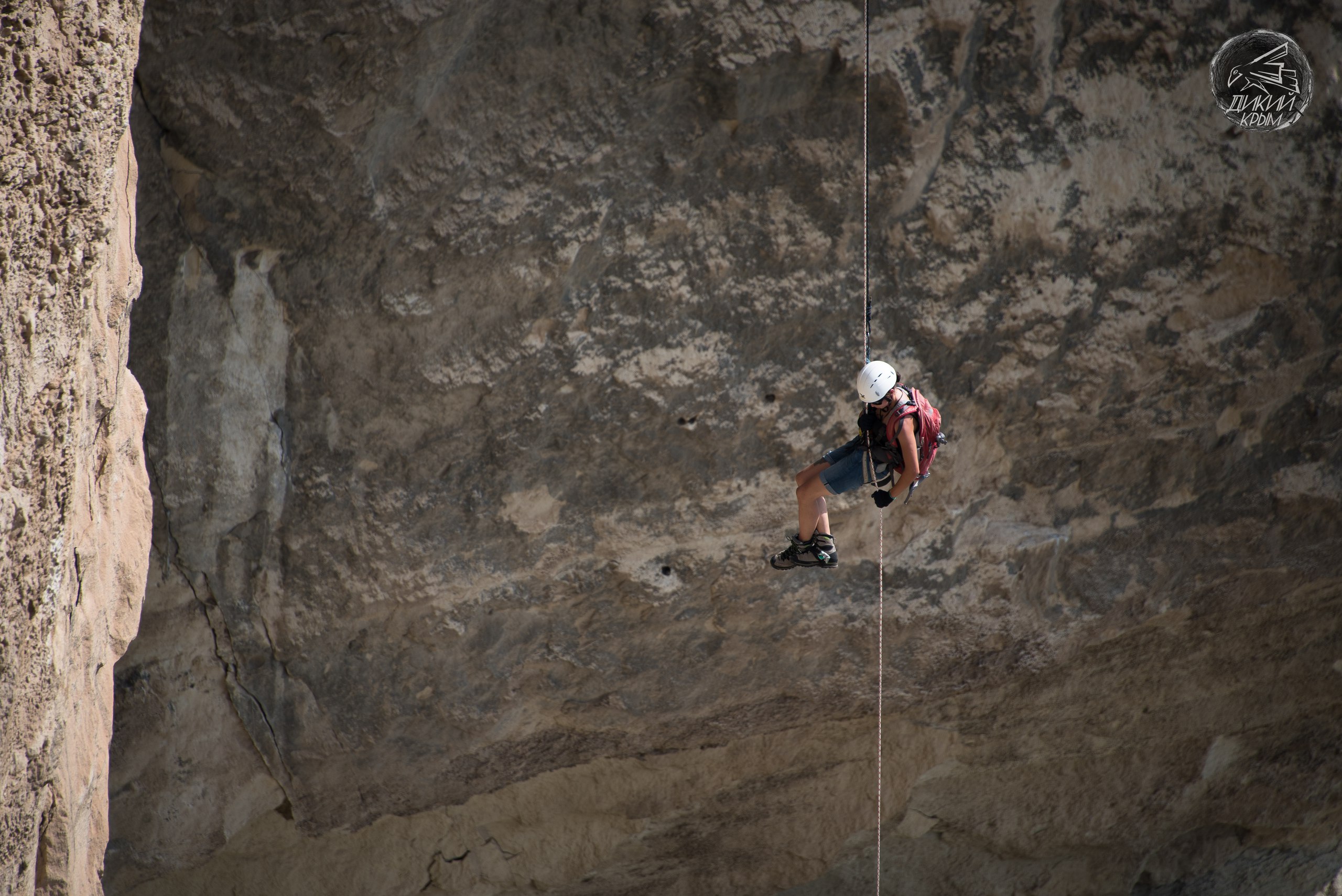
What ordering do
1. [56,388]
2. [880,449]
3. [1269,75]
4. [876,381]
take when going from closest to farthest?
1. [56,388]
2. [876,381]
3. [880,449]
4. [1269,75]

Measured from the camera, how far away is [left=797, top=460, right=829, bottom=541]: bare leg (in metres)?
3.18

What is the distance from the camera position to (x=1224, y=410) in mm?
4027

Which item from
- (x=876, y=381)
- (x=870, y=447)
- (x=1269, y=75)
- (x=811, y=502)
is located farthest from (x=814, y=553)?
(x=1269, y=75)

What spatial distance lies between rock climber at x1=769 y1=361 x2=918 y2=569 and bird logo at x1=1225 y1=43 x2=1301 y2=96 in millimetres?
1644

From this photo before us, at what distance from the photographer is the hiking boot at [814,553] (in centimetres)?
330

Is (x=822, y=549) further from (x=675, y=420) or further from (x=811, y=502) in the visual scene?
(x=675, y=420)

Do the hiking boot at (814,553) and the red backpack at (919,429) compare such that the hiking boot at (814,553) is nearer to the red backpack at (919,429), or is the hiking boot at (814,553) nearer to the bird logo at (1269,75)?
the red backpack at (919,429)

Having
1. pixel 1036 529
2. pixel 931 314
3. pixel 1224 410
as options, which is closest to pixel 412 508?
pixel 931 314

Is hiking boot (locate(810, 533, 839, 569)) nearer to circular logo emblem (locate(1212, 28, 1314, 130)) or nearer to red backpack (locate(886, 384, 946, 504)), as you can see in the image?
red backpack (locate(886, 384, 946, 504))

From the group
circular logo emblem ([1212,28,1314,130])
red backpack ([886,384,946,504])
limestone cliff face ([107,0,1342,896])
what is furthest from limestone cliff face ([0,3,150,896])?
circular logo emblem ([1212,28,1314,130])

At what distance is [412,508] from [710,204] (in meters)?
1.37

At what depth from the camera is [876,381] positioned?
2938mm

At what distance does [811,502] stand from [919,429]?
1.30ft

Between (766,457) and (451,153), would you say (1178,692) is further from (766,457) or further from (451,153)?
(451,153)
